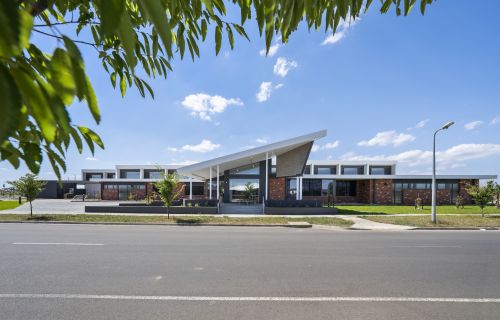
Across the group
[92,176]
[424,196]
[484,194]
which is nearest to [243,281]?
[484,194]

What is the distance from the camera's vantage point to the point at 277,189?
115ft

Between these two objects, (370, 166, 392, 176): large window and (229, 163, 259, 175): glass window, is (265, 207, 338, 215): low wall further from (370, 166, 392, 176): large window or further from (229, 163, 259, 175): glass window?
(370, 166, 392, 176): large window

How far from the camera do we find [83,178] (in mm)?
54250

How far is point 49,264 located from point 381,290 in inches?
317

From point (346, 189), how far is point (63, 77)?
43.7 meters

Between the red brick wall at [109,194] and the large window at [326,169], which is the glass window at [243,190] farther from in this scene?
the red brick wall at [109,194]

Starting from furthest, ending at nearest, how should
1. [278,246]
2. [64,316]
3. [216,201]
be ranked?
[216,201], [278,246], [64,316]

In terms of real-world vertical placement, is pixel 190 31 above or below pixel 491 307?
above

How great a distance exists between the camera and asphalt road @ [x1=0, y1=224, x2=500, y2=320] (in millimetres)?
4926

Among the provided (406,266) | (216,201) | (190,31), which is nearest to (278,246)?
(406,266)

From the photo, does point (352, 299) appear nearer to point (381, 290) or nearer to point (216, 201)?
point (381, 290)

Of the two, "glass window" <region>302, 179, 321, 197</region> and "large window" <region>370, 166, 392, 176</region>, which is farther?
"large window" <region>370, 166, 392, 176</region>

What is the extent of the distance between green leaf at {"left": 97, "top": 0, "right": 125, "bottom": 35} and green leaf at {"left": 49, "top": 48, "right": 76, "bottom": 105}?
0.46 ft

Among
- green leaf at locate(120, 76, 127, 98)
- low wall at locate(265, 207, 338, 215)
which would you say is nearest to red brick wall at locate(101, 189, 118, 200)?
low wall at locate(265, 207, 338, 215)
